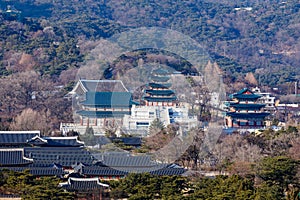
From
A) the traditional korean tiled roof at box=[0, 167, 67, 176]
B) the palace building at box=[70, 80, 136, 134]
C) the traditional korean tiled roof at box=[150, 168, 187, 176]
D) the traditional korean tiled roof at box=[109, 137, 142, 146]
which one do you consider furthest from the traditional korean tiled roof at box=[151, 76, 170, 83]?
the traditional korean tiled roof at box=[0, 167, 67, 176]

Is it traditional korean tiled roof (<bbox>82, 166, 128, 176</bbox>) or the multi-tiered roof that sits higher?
the multi-tiered roof

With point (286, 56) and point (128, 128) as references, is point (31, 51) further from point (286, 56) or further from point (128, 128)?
point (286, 56)

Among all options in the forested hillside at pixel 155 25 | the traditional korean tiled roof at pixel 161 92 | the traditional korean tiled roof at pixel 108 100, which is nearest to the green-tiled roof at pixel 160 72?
the traditional korean tiled roof at pixel 161 92

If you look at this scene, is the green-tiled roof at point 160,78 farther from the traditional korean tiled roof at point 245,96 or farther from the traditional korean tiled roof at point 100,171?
the traditional korean tiled roof at point 100,171

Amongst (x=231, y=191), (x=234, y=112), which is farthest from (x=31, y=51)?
(x=231, y=191)

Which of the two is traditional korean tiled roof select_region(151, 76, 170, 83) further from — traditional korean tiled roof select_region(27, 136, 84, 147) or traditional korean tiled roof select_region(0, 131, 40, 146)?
traditional korean tiled roof select_region(0, 131, 40, 146)

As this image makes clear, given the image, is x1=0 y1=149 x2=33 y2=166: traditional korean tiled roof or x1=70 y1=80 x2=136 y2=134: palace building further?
x1=70 y1=80 x2=136 y2=134: palace building

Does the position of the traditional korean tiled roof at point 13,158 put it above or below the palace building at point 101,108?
below

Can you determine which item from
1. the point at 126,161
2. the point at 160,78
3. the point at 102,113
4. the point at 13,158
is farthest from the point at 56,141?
the point at 160,78
